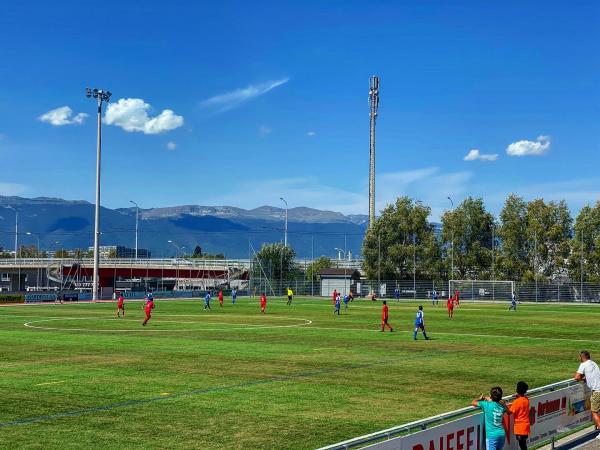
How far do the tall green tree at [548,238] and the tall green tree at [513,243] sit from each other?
1.29m

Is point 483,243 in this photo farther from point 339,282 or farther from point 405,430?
point 405,430

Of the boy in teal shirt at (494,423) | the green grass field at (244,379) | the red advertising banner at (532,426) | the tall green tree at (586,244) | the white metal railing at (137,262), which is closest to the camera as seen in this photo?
the red advertising banner at (532,426)

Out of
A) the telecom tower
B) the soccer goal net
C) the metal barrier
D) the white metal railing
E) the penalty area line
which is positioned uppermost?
the telecom tower

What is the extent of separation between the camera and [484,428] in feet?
45.1

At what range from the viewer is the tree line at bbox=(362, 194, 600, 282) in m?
115

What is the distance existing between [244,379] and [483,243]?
351 feet

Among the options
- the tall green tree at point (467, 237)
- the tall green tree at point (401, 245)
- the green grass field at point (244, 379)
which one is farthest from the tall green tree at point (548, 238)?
the green grass field at point (244, 379)

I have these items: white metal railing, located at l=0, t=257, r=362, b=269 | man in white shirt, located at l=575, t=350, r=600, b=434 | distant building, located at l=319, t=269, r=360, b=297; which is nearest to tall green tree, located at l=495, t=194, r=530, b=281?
distant building, located at l=319, t=269, r=360, b=297

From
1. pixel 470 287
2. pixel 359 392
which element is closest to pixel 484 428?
pixel 359 392

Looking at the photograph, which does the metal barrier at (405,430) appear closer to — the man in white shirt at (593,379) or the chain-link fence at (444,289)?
the man in white shirt at (593,379)

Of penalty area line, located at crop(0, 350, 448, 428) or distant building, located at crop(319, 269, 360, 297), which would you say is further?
distant building, located at crop(319, 269, 360, 297)

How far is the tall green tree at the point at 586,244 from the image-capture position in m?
112

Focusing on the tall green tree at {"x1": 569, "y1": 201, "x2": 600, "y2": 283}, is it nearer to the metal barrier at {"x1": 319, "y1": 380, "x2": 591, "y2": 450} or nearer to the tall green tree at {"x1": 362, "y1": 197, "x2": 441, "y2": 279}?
the tall green tree at {"x1": 362, "y1": 197, "x2": 441, "y2": 279}

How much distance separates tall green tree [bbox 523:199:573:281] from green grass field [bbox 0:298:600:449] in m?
75.7
